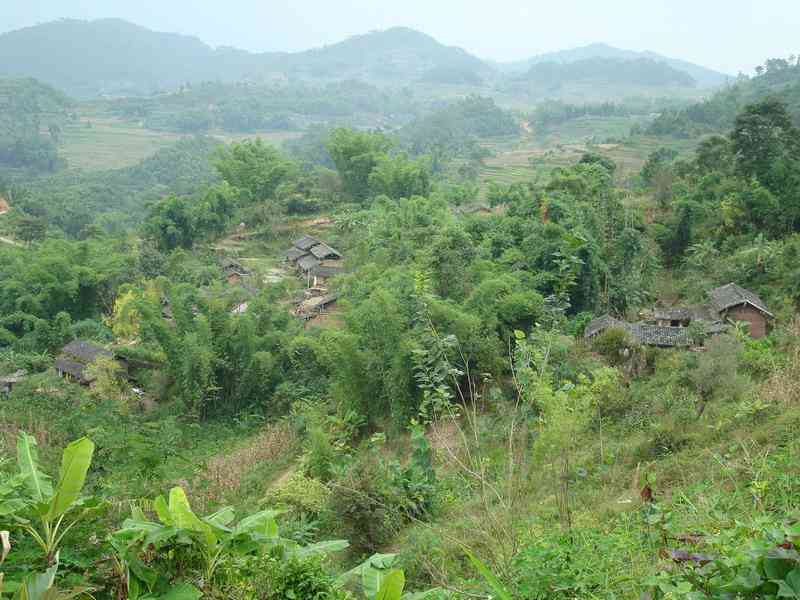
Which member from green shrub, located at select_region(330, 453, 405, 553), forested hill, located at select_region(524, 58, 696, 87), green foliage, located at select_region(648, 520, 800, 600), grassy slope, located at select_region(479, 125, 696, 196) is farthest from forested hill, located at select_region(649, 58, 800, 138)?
forested hill, located at select_region(524, 58, 696, 87)

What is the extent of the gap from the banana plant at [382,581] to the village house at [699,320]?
24.6ft

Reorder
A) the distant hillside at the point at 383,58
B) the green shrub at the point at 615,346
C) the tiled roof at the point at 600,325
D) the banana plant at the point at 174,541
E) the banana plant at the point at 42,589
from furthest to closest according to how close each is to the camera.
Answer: the distant hillside at the point at 383,58
the tiled roof at the point at 600,325
the green shrub at the point at 615,346
the banana plant at the point at 174,541
the banana plant at the point at 42,589

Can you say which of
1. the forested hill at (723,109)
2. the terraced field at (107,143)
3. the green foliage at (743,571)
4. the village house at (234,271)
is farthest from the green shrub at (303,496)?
the terraced field at (107,143)

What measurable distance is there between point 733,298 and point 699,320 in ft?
4.03

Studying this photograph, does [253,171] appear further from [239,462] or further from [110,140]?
[110,140]

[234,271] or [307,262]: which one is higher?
[307,262]

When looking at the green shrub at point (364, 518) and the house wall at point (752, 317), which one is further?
the house wall at point (752, 317)

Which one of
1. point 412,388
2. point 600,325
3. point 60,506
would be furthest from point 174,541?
point 600,325

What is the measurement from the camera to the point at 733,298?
10.6 m

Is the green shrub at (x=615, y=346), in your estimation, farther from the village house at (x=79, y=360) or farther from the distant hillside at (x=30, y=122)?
the distant hillside at (x=30, y=122)

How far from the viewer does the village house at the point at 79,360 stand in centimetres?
1229

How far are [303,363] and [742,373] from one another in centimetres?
644

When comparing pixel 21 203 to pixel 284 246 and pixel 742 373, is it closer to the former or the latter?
pixel 284 246

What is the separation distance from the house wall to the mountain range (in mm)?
105081
